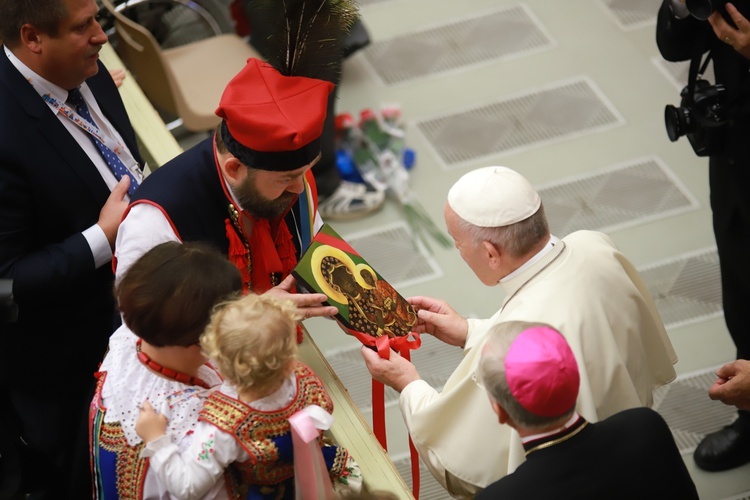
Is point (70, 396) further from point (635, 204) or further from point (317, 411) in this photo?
point (635, 204)

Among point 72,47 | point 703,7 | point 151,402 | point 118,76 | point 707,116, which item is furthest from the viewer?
point 118,76

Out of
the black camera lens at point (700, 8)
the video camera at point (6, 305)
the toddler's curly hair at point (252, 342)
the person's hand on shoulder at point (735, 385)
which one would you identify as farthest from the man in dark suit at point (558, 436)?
the black camera lens at point (700, 8)

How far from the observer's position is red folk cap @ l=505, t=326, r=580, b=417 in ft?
7.42

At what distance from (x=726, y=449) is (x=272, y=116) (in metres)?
2.63

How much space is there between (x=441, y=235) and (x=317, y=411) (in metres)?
3.20

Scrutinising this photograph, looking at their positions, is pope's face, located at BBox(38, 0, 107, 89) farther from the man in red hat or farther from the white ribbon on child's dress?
the white ribbon on child's dress

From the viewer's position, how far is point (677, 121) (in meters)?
3.89

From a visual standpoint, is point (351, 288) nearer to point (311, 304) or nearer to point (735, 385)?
point (311, 304)

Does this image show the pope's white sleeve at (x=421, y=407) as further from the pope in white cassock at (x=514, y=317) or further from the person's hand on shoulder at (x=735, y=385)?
the person's hand on shoulder at (x=735, y=385)

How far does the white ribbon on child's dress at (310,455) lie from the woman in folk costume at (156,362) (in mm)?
222

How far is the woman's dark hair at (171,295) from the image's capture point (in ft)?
7.66

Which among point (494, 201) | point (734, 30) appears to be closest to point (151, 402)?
point (494, 201)

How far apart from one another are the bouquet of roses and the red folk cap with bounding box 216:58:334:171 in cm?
260

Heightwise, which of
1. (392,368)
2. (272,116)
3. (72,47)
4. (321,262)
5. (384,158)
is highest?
(72,47)
